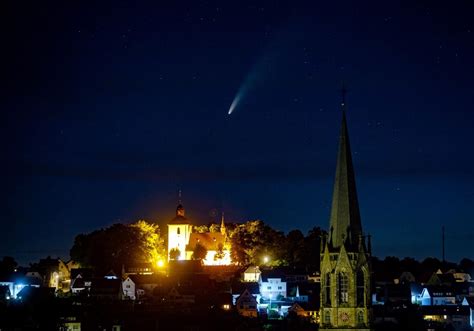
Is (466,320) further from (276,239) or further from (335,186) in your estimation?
(335,186)

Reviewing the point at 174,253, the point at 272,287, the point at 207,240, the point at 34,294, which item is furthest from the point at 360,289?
the point at 207,240

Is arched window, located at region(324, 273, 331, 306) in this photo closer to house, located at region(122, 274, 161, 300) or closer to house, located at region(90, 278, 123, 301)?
house, located at region(90, 278, 123, 301)

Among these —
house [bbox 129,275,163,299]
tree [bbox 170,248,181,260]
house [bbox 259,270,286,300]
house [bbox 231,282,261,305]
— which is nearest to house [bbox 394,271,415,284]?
house [bbox 259,270,286,300]

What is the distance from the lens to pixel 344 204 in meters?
65.9

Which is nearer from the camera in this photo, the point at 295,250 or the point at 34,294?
the point at 34,294

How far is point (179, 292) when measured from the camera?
115 meters

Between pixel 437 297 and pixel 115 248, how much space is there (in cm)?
4801

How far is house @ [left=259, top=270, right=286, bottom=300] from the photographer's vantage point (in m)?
125

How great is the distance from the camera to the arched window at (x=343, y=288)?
65688 millimetres

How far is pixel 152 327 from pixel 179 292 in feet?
78.8

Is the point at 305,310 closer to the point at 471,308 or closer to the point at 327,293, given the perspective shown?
the point at 471,308

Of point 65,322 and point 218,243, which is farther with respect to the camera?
point 218,243

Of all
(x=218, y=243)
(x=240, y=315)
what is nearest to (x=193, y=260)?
(x=218, y=243)

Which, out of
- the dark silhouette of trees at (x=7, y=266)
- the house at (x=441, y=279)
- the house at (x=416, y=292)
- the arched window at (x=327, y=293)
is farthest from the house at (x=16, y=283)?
the arched window at (x=327, y=293)
